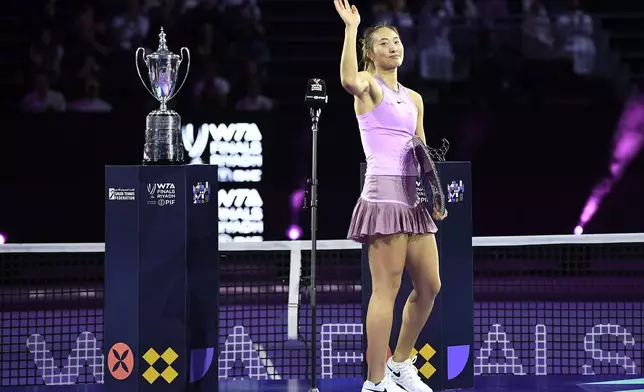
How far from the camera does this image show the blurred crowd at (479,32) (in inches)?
420

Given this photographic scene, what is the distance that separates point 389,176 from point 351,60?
1.89ft

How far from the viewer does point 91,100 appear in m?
10.2

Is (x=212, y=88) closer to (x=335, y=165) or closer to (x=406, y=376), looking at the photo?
(x=335, y=165)

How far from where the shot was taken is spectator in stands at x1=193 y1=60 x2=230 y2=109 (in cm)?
1043

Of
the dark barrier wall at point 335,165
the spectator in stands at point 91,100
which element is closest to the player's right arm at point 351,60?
the dark barrier wall at point 335,165

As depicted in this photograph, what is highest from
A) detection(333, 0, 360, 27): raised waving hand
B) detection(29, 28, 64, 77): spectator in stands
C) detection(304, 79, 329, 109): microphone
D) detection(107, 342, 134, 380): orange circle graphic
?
detection(29, 28, 64, 77): spectator in stands

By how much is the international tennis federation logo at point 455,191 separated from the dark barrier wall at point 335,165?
410 cm

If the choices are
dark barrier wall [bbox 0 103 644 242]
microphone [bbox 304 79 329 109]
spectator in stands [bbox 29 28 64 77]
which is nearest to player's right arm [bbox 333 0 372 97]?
microphone [bbox 304 79 329 109]

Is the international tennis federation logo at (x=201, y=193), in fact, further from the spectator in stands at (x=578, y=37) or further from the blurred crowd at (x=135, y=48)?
the spectator in stands at (x=578, y=37)

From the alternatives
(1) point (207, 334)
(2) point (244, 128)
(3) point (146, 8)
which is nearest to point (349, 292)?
(2) point (244, 128)

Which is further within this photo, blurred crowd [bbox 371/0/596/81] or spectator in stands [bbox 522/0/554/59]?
spectator in stands [bbox 522/0/554/59]

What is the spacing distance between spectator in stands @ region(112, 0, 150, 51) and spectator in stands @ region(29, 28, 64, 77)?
1.88 feet

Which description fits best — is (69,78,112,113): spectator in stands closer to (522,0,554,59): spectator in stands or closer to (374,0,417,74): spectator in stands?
(374,0,417,74): spectator in stands

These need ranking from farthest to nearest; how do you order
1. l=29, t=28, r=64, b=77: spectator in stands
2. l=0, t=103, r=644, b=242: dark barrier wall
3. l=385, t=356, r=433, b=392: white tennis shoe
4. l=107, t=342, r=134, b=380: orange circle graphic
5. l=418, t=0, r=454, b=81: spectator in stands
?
l=418, t=0, r=454, b=81: spectator in stands → l=29, t=28, r=64, b=77: spectator in stands → l=0, t=103, r=644, b=242: dark barrier wall → l=107, t=342, r=134, b=380: orange circle graphic → l=385, t=356, r=433, b=392: white tennis shoe
